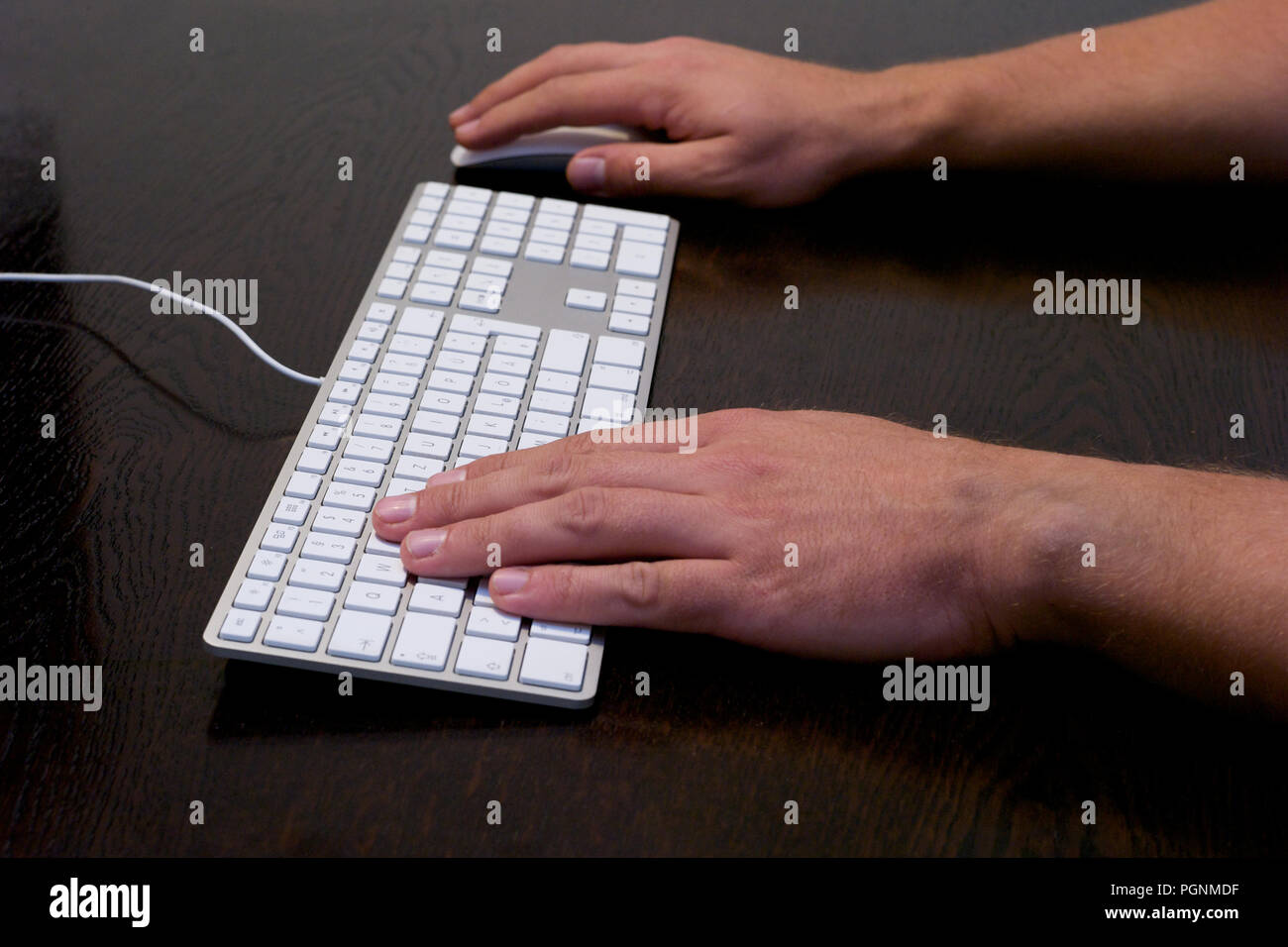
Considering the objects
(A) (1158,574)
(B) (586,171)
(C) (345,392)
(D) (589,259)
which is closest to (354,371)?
(C) (345,392)

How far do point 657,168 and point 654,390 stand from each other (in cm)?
29

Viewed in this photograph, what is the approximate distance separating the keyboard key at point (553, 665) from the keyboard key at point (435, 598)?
0.15ft

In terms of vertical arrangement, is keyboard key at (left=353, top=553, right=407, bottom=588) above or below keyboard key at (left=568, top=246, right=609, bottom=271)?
below

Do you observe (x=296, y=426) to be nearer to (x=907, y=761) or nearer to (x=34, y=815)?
(x=34, y=815)

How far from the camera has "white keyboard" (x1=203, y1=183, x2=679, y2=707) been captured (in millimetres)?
604

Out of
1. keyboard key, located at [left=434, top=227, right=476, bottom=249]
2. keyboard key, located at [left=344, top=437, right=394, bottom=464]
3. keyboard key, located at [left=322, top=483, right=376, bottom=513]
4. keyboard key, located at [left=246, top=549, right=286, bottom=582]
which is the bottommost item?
keyboard key, located at [left=246, top=549, right=286, bottom=582]

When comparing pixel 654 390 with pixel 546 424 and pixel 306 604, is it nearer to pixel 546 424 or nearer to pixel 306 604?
pixel 546 424

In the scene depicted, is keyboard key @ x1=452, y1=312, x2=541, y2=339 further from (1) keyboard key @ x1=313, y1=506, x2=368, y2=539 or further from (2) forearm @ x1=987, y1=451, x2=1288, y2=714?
(2) forearm @ x1=987, y1=451, x2=1288, y2=714

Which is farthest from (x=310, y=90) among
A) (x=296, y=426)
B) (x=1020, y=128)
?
(x=1020, y=128)

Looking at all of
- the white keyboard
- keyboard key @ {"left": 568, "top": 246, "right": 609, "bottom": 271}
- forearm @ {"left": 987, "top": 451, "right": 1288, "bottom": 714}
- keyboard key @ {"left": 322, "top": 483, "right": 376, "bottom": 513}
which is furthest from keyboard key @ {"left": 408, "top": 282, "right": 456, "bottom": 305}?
forearm @ {"left": 987, "top": 451, "right": 1288, "bottom": 714}

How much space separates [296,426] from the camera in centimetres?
77

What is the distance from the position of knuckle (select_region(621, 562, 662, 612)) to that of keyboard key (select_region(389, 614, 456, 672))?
0.10 meters

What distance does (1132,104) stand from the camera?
3.36 feet
